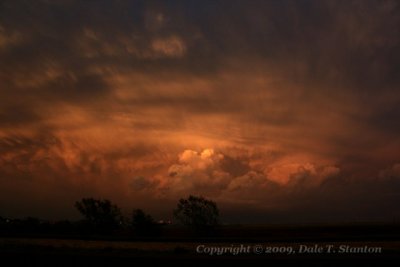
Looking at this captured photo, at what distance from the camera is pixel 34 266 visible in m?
24.1

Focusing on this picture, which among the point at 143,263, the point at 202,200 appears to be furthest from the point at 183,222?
the point at 143,263

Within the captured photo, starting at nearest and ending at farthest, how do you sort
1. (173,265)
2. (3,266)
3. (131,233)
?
(3,266) → (173,265) → (131,233)

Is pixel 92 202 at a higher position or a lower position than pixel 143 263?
higher

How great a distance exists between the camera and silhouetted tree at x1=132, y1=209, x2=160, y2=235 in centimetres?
7893

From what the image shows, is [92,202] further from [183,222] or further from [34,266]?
[34,266]

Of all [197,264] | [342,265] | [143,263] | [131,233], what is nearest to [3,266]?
[143,263]

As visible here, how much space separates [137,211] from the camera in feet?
263

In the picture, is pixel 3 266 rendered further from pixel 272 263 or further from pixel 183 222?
Answer: pixel 183 222

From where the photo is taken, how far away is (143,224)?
79.2 m

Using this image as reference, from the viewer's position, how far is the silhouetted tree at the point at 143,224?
78.9 m

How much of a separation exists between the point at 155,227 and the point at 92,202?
433 inches

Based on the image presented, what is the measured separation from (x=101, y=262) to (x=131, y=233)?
174 feet

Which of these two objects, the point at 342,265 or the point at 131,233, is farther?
the point at 131,233

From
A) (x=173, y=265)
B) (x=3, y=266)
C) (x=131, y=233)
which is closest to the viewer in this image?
(x=3, y=266)
